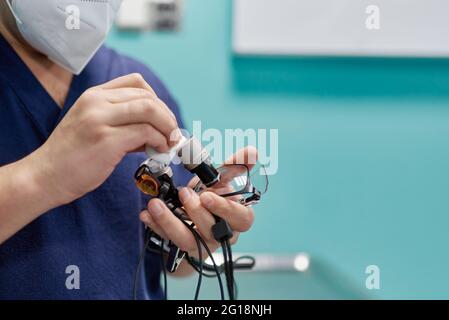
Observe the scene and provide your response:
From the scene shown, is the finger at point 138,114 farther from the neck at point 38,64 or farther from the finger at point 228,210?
the neck at point 38,64

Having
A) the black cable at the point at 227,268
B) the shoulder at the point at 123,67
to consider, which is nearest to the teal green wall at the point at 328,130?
the shoulder at the point at 123,67

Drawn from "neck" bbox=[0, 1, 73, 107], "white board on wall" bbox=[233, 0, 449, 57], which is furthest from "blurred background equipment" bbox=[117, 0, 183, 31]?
"neck" bbox=[0, 1, 73, 107]

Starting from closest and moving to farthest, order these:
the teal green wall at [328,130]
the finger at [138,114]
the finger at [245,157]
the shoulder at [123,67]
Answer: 1. the finger at [138,114]
2. the finger at [245,157]
3. the shoulder at [123,67]
4. the teal green wall at [328,130]

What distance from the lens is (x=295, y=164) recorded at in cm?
103

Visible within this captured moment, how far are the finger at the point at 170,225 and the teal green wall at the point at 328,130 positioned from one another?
39 centimetres

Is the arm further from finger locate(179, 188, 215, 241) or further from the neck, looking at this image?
the neck

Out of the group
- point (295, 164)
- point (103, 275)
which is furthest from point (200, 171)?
point (295, 164)

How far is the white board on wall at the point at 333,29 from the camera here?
971 mm

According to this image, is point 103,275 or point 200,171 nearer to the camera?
point 200,171

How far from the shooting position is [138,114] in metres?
0.50

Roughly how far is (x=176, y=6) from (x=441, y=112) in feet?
1.90

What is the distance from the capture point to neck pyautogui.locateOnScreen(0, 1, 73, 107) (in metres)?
0.64

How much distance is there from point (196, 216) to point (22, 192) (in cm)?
18
